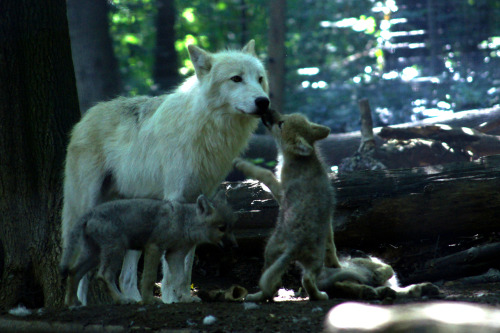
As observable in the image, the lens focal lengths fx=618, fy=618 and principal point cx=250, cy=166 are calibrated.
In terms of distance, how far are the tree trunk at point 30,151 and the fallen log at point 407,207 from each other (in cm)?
194

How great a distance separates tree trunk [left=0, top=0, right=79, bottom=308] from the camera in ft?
19.9

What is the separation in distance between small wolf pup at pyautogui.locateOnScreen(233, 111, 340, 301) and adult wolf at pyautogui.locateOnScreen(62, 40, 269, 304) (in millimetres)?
524

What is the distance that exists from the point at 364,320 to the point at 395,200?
3.89 metres

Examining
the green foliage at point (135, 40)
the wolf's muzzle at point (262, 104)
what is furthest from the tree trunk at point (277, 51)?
the wolf's muzzle at point (262, 104)

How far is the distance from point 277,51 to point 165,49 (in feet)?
11.7

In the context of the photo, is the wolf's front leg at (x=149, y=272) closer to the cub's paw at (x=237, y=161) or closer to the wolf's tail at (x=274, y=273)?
the wolf's tail at (x=274, y=273)

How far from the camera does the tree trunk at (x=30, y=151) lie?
19.9ft

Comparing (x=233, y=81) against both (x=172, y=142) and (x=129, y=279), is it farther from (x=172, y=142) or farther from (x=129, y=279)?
(x=129, y=279)

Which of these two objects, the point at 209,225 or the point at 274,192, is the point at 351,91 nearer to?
the point at 274,192

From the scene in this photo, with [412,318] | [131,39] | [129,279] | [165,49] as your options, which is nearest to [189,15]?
[131,39]

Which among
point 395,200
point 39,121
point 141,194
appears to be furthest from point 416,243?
point 39,121

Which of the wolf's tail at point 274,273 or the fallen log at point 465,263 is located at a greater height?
the wolf's tail at point 274,273

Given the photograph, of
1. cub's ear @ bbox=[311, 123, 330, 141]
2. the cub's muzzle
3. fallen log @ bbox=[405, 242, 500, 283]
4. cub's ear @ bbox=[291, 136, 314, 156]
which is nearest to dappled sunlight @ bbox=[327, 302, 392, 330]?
cub's ear @ bbox=[291, 136, 314, 156]

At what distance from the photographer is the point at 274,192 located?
5691mm
